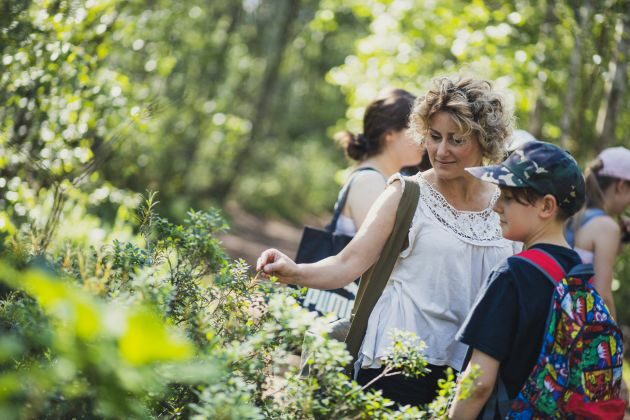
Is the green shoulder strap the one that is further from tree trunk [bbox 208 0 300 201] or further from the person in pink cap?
tree trunk [bbox 208 0 300 201]

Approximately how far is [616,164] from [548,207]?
2264 millimetres

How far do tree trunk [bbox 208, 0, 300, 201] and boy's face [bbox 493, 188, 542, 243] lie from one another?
13738mm

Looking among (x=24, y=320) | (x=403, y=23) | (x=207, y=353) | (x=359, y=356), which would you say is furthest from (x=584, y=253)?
(x=403, y=23)

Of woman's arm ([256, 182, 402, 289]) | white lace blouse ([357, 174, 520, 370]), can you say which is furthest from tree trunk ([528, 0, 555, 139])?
woman's arm ([256, 182, 402, 289])

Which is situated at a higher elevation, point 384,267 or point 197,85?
point 197,85

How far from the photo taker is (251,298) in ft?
9.04

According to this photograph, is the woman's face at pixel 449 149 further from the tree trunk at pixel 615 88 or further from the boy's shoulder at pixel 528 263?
the tree trunk at pixel 615 88

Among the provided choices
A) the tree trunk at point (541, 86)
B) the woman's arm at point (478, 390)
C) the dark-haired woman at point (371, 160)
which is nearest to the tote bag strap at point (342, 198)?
the dark-haired woman at point (371, 160)

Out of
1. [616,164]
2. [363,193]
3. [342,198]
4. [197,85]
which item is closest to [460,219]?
[363,193]

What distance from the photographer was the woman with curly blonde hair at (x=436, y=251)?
2939 mm

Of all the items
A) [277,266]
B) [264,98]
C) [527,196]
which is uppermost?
[264,98]

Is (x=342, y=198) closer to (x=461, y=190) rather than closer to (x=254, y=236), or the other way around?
(x=461, y=190)

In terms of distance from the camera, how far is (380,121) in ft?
14.3

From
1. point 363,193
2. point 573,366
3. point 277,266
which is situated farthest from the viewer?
point 363,193
